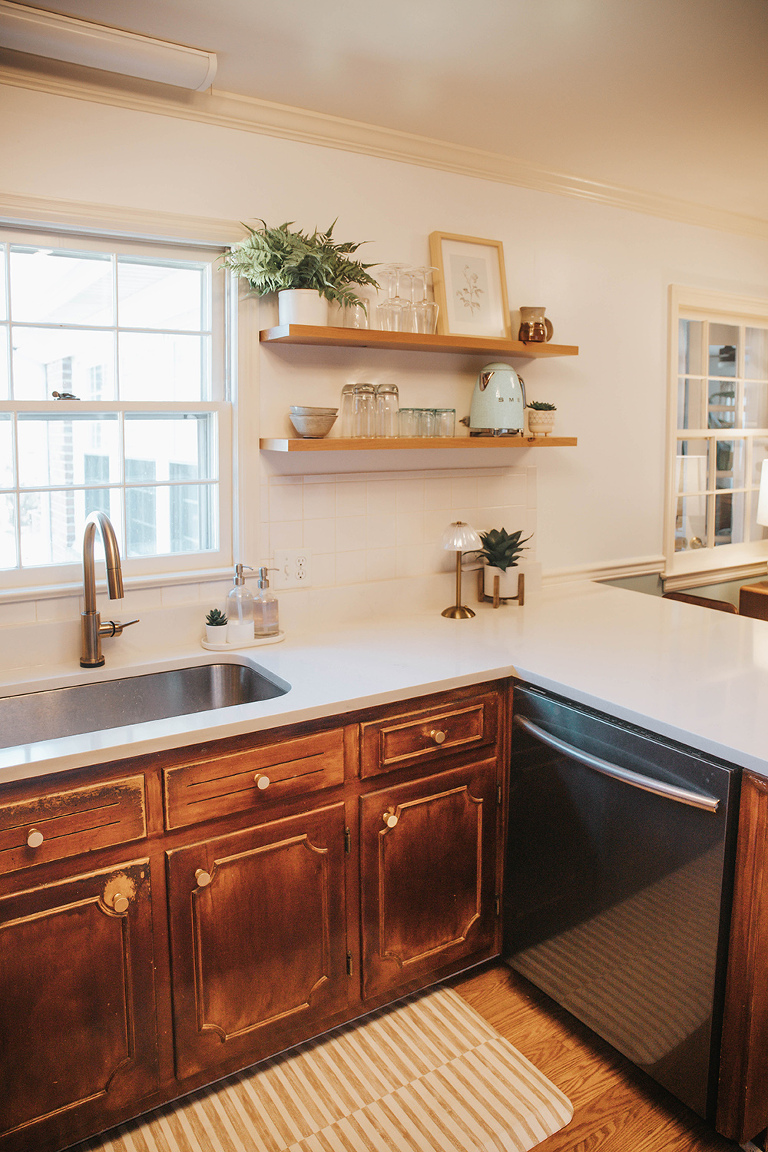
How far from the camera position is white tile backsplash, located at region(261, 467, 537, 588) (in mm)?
2561

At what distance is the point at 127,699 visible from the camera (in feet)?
7.13

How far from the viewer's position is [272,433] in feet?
8.10

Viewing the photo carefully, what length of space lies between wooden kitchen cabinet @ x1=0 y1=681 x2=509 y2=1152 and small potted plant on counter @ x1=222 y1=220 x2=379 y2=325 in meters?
1.17

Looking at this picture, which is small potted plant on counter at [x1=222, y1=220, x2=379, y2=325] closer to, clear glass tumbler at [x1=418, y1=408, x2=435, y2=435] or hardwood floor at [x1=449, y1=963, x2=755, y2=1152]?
clear glass tumbler at [x1=418, y1=408, x2=435, y2=435]

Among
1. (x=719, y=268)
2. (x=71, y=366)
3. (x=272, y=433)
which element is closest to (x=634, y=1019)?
(x=272, y=433)

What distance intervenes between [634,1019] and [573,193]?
2773 mm

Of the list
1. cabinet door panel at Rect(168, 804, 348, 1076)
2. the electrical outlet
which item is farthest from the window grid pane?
cabinet door panel at Rect(168, 804, 348, 1076)

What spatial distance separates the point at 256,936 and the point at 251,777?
14.9 inches

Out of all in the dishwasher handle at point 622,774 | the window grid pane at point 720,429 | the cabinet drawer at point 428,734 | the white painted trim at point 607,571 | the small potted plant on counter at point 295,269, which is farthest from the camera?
the window grid pane at point 720,429

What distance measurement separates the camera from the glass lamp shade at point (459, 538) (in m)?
2.62

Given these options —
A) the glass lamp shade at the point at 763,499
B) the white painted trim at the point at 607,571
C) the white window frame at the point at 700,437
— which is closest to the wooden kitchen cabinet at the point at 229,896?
the white painted trim at the point at 607,571

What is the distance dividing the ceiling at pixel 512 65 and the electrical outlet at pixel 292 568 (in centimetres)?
131

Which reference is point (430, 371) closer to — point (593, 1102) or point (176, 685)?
point (176, 685)

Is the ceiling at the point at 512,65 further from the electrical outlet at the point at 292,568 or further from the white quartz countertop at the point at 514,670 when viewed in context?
the white quartz countertop at the point at 514,670
